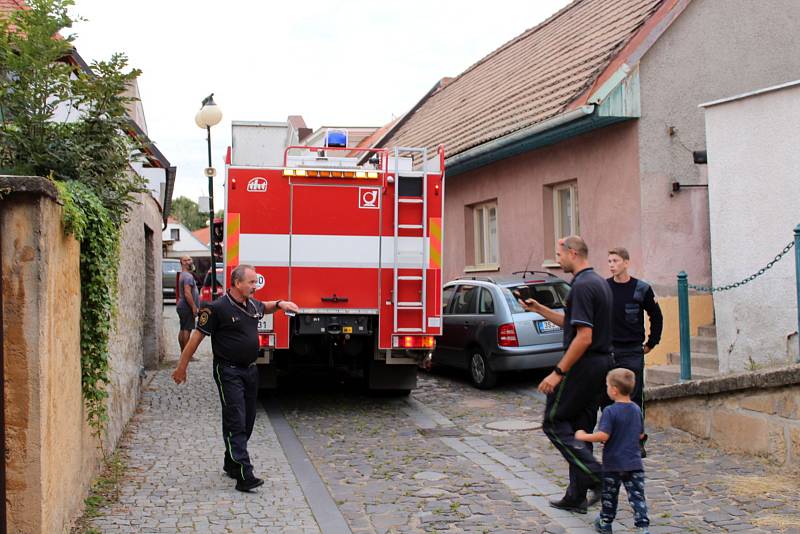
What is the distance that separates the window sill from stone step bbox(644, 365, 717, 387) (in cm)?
591

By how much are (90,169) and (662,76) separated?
8.28 meters

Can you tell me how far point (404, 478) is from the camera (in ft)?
23.1

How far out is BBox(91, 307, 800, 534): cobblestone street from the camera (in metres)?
5.75

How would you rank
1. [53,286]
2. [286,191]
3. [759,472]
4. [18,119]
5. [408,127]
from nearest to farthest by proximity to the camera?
[53,286] → [18,119] → [759,472] → [286,191] → [408,127]

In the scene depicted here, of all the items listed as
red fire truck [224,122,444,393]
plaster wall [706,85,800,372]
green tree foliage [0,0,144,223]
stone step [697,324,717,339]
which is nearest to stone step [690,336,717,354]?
stone step [697,324,717,339]

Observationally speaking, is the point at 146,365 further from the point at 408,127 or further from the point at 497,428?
the point at 408,127

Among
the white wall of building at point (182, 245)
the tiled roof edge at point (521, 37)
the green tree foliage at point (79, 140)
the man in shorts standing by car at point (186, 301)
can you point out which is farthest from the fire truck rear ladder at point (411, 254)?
the white wall of building at point (182, 245)

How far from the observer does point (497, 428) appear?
357 inches

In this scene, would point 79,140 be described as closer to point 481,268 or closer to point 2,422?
point 2,422

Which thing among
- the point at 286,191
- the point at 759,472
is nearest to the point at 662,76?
the point at 286,191

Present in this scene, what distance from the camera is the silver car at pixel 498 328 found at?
437 inches

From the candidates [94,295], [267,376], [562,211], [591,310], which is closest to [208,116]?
[562,211]

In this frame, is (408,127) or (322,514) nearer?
(322,514)

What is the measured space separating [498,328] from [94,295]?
6237 millimetres
